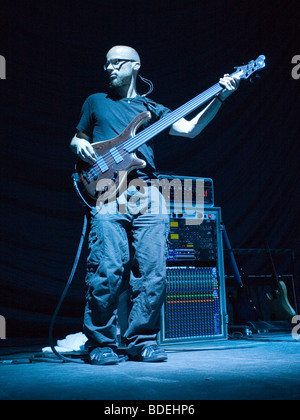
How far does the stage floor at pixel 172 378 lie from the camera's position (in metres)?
1.27

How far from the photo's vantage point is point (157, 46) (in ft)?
11.8

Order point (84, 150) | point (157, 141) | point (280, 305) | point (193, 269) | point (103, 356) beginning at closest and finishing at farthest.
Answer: point (103, 356)
point (84, 150)
point (193, 269)
point (280, 305)
point (157, 141)

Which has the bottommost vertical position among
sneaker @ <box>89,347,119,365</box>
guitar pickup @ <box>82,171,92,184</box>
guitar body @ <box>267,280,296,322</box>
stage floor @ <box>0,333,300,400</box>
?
stage floor @ <box>0,333,300,400</box>

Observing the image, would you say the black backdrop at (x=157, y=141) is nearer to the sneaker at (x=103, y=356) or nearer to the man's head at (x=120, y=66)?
the man's head at (x=120, y=66)

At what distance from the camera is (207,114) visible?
2270 mm

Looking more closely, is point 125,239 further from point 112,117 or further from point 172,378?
point 172,378

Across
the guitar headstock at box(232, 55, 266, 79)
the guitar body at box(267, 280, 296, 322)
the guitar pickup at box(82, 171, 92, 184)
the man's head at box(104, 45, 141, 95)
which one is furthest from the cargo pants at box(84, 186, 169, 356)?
the guitar body at box(267, 280, 296, 322)

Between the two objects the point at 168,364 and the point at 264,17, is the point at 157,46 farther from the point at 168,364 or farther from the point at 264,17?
the point at 168,364

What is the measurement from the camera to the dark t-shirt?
2.19 metres

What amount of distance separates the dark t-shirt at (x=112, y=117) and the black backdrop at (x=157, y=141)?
1.02 metres

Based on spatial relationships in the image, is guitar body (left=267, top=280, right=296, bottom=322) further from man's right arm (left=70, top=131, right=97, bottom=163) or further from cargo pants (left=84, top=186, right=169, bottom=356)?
man's right arm (left=70, top=131, right=97, bottom=163)

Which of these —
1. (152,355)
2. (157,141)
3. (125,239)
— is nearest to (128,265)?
(125,239)

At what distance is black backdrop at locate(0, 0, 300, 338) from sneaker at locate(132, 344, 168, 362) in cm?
122

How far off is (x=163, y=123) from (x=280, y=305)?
6.17 feet
